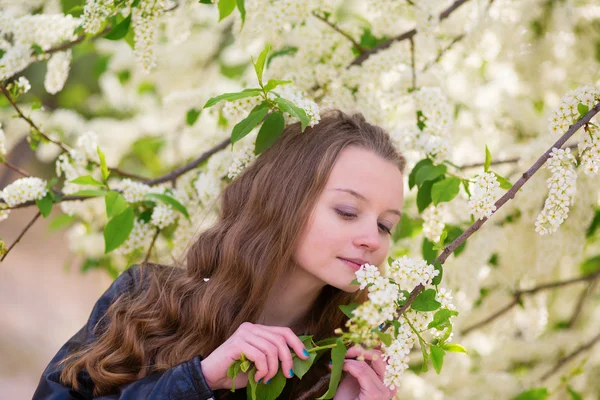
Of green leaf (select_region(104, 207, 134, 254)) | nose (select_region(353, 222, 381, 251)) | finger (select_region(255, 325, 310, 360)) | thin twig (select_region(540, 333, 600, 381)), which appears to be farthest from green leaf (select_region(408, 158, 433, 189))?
thin twig (select_region(540, 333, 600, 381))

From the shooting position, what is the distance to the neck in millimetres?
1730

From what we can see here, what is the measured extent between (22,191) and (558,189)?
1.36m

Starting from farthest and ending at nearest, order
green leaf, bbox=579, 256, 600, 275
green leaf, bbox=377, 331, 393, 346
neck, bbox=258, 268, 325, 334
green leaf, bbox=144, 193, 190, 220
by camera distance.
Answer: green leaf, bbox=579, 256, 600, 275 → green leaf, bbox=144, 193, 190, 220 → neck, bbox=258, 268, 325, 334 → green leaf, bbox=377, 331, 393, 346

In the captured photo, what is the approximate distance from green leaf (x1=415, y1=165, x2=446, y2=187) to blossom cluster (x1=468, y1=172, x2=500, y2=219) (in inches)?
16.4

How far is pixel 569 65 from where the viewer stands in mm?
2518

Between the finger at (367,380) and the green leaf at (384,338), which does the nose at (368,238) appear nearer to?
the finger at (367,380)

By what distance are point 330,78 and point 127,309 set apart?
979 millimetres

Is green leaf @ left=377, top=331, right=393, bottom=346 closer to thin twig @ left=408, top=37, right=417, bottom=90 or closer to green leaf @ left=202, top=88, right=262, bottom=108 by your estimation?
green leaf @ left=202, top=88, right=262, bottom=108

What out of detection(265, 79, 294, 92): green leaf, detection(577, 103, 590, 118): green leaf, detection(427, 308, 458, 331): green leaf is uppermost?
detection(577, 103, 590, 118): green leaf

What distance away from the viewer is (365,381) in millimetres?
1456

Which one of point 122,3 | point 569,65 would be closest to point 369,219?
point 122,3

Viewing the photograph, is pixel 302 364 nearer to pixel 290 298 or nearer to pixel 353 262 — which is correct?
pixel 353 262

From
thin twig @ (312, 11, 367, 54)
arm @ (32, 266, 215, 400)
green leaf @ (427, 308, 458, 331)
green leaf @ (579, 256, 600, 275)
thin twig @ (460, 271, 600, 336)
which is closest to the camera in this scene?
green leaf @ (427, 308, 458, 331)

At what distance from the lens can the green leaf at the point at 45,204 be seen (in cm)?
184
